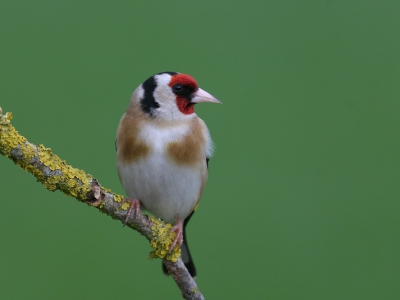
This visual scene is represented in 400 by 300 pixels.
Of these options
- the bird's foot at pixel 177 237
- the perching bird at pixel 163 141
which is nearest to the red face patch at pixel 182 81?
the perching bird at pixel 163 141

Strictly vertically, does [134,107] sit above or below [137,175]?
above

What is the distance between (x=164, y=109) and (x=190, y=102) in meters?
0.08

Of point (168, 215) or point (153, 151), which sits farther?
point (168, 215)

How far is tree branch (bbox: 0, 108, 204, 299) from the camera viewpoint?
3.35 feet

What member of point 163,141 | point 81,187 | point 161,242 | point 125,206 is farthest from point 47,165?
point 163,141

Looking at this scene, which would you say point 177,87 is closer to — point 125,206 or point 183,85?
point 183,85

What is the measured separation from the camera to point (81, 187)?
44.5 inches

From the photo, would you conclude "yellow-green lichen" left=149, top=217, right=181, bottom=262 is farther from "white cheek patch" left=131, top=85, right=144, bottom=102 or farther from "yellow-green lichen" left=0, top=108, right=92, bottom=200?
"white cheek patch" left=131, top=85, right=144, bottom=102

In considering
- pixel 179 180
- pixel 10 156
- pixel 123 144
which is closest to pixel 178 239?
pixel 179 180

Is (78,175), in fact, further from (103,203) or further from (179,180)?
(179,180)

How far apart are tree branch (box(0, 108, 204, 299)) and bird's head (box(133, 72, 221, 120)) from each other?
36 cm

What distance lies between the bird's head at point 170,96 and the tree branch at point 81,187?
14.0 inches

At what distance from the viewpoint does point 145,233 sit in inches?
53.3

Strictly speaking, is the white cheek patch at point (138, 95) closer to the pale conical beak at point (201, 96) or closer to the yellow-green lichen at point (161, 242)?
the pale conical beak at point (201, 96)
